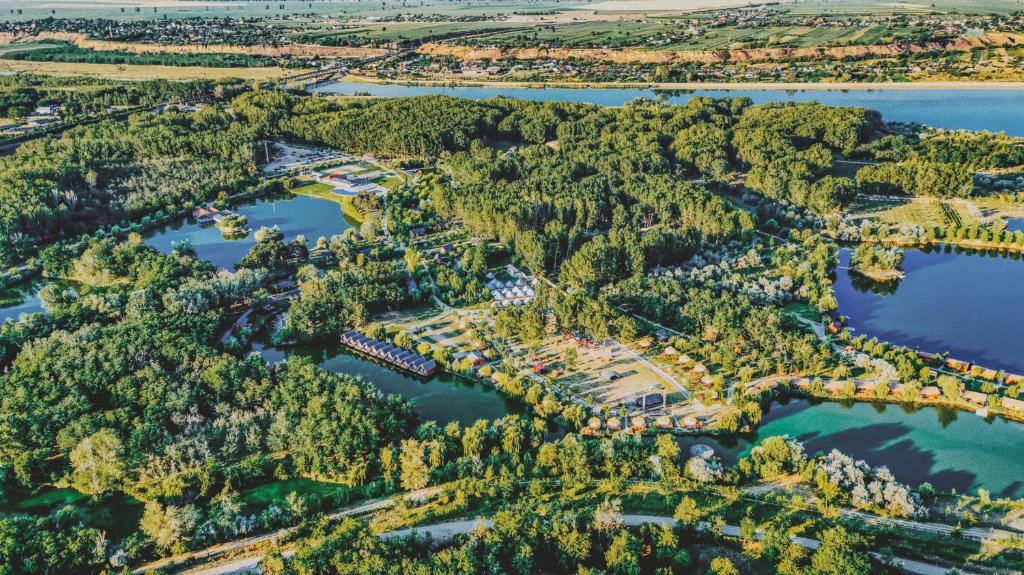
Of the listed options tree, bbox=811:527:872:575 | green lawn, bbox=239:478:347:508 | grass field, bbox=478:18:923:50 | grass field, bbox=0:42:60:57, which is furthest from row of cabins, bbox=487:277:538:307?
grass field, bbox=0:42:60:57

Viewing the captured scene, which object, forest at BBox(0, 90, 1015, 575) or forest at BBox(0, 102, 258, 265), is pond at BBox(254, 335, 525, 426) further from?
forest at BBox(0, 102, 258, 265)

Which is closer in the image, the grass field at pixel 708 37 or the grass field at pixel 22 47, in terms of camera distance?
the grass field at pixel 708 37

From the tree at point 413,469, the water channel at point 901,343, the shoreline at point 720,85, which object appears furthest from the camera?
the shoreline at point 720,85

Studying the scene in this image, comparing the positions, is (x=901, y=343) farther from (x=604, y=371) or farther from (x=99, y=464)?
(x=99, y=464)

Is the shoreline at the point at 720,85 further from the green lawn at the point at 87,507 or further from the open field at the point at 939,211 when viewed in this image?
the green lawn at the point at 87,507

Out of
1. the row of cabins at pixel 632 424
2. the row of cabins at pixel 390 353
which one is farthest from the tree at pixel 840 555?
the row of cabins at pixel 390 353

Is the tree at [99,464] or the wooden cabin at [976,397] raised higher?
the wooden cabin at [976,397]

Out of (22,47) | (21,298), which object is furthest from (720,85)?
(22,47)
